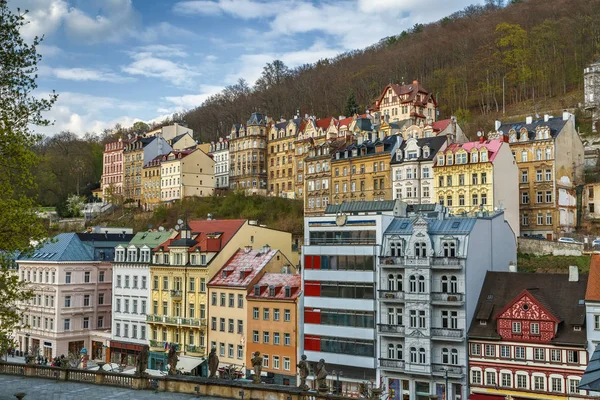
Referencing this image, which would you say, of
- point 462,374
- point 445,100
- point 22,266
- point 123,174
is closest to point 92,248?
point 22,266

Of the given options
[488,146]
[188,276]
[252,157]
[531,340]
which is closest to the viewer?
[531,340]

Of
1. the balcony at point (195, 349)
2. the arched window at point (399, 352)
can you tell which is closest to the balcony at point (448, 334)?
the arched window at point (399, 352)

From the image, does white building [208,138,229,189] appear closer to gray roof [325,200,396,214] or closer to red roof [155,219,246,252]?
red roof [155,219,246,252]

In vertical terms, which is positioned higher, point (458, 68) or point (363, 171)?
point (458, 68)

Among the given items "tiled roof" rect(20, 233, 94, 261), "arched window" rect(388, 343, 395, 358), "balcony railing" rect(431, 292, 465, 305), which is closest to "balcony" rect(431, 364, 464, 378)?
"arched window" rect(388, 343, 395, 358)

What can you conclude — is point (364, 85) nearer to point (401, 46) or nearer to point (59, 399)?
point (401, 46)

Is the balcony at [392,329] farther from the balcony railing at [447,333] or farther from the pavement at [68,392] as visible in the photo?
the pavement at [68,392]

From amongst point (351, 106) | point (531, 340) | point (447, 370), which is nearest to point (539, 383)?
point (531, 340)

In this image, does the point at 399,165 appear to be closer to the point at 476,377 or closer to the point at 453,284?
the point at 453,284
